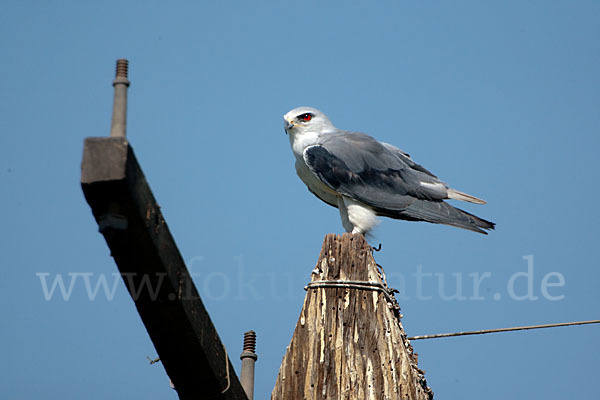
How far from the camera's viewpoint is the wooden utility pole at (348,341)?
13.6ft

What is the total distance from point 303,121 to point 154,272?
5.33 meters

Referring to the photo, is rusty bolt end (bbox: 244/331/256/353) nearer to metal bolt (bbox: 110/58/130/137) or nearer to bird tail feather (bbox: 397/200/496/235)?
metal bolt (bbox: 110/58/130/137)

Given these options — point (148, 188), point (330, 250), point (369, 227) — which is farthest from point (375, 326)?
point (369, 227)

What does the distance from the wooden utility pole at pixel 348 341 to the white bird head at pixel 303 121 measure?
356cm

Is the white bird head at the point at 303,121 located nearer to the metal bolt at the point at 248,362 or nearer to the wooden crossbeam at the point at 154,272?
the metal bolt at the point at 248,362

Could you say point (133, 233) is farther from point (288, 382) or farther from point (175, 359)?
point (288, 382)

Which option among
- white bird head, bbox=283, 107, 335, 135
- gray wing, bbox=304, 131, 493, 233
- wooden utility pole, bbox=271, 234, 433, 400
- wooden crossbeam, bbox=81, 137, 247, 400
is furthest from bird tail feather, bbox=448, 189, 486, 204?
wooden crossbeam, bbox=81, 137, 247, 400

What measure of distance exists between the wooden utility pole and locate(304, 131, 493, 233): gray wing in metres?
2.66

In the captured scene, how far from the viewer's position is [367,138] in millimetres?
7738

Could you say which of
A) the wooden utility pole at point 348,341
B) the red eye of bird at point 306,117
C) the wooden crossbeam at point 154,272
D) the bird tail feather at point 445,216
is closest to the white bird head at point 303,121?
the red eye of bird at point 306,117

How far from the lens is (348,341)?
423 centimetres

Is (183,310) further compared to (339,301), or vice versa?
(339,301)

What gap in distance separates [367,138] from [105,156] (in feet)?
17.6

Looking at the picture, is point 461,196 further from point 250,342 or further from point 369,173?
point 250,342
